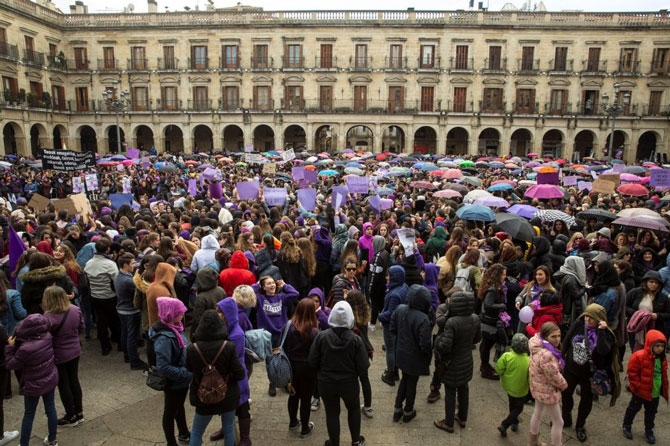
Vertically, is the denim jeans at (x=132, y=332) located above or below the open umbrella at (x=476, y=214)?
below

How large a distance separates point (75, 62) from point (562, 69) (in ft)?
133

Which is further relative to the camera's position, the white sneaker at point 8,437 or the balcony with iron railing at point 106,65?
the balcony with iron railing at point 106,65

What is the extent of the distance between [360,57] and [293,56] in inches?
219

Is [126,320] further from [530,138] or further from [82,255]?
[530,138]

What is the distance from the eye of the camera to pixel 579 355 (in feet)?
16.0

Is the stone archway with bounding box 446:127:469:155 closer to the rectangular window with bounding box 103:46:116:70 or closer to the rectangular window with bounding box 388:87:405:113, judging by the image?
the rectangular window with bounding box 388:87:405:113

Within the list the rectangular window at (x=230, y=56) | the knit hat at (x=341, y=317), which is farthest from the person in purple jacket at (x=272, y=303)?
the rectangular window at (x=230, y=56)

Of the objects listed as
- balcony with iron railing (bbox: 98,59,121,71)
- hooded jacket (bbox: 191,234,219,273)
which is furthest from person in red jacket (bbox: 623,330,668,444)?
balcony with iron railing (bbox: 98,59,121,71)

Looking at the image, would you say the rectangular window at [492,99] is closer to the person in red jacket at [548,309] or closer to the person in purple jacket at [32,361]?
the person in red jacket at [548,309]

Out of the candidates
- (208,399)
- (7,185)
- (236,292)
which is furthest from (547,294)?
(7,185)

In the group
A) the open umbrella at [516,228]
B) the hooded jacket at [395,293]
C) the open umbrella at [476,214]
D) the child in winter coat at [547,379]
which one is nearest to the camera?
the child in winter coat at [547,379]

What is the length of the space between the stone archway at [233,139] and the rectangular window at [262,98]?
499 centimetres

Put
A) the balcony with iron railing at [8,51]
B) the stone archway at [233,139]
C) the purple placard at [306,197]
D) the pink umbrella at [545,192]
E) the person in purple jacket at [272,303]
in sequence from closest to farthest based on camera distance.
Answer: the person in purple jacket at [272,303] → the purple placard at [306,197] → the pink umbrella at [545,192] → the balcony with iron railing at [8,51] → the stone archway at [233,139]

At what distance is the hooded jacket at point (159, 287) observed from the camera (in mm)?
5297
